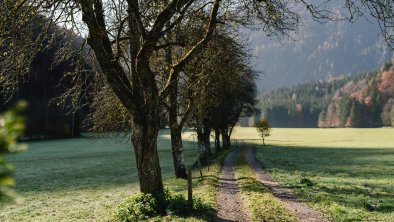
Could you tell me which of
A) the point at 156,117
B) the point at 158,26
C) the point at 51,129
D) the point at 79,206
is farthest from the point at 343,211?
the point at 51,129

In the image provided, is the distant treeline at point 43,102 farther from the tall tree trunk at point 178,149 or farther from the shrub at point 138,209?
the shrub at point 138,209

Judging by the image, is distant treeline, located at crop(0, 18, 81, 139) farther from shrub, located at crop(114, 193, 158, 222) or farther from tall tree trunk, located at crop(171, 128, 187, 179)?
shrub, located at crop(114, 193, 158, 222)

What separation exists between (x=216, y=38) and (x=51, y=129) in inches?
3681

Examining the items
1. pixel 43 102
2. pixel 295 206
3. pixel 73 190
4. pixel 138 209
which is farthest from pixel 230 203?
pixel 43 102

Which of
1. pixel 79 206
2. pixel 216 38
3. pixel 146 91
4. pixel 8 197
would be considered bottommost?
pixel 79 206

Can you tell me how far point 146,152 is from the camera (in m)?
17.7

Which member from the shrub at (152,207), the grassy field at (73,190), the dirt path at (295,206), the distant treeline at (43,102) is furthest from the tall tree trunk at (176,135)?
the distant treeline at (43,102)

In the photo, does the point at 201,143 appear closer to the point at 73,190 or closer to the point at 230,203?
the point at 73,190

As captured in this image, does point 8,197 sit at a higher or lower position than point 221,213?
higher

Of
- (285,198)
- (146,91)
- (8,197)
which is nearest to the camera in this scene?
(8,197)

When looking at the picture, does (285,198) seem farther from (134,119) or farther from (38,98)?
(38,98)

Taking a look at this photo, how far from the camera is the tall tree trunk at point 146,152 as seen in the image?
17531mm

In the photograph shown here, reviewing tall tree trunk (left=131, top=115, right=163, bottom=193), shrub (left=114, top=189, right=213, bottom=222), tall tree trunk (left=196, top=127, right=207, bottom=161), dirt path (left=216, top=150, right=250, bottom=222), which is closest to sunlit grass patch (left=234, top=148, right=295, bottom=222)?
dirt path (left=216, top=150, right=250, bottom=222)

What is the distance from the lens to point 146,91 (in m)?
17.4
